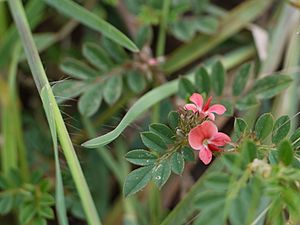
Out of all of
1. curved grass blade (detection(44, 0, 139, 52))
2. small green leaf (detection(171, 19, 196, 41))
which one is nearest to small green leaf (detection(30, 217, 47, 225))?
curved grass blade (detection(44, 0, 139, 52))

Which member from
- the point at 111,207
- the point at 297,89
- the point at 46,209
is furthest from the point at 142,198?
the point at 297,89

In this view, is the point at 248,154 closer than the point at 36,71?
Yes

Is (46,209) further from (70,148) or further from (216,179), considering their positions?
(216,179)

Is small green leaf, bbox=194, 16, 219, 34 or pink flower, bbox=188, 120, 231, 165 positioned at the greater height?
small green leaf, bbox=194, 16, 219, 34

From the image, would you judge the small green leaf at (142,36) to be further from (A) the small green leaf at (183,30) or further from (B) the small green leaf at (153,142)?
(B) the small green leaf at (153,142)

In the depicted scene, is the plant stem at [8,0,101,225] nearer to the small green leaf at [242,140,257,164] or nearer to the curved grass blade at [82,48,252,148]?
the curved grass blade at [82,48,252,148]

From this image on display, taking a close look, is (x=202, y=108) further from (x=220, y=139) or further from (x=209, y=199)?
(x=209, y=199)
